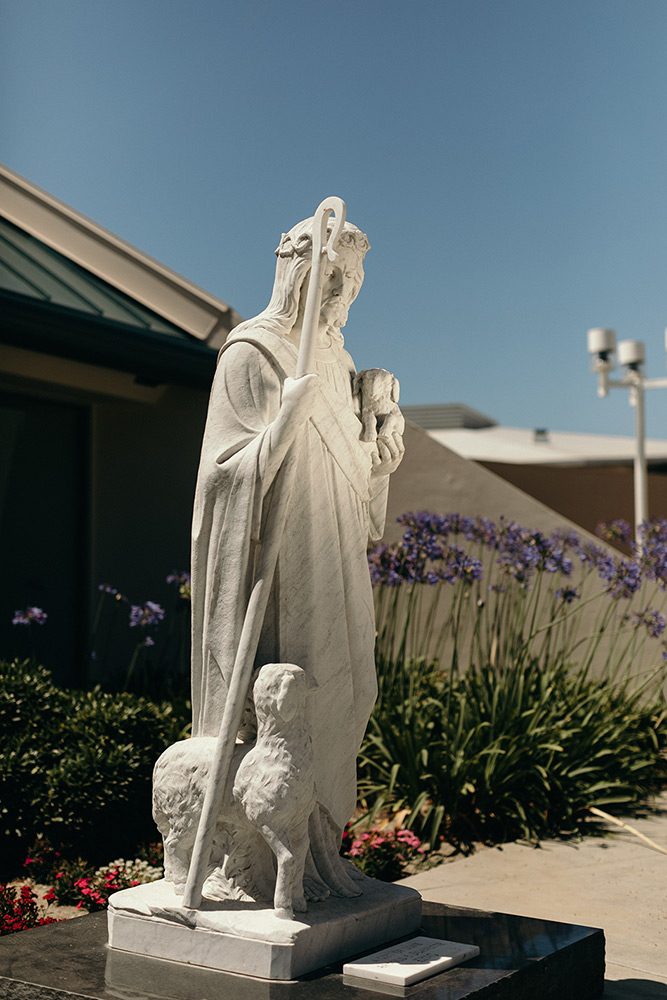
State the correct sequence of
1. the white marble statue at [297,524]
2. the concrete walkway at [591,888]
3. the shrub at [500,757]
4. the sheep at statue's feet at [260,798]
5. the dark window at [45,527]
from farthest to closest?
the dark window at [45,527], the shrub at [500,757], the concrete walkway at [591,888], the white marble statue at [297,524], the sheep at statue's feet at [260,798]

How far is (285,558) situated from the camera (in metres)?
3.76

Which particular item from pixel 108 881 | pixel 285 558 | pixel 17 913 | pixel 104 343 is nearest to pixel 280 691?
pixel 285 558

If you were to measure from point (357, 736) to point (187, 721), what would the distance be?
145 inches

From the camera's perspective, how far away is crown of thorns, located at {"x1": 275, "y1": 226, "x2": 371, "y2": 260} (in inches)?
153

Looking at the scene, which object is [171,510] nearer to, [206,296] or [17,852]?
[206,296]

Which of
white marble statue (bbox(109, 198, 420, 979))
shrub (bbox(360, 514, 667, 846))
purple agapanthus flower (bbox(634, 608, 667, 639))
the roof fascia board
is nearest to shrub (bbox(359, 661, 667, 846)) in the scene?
shrub (bbox(360, 514, 667, 846))

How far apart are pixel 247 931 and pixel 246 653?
886mm

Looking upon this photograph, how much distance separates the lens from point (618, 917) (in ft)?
17.7

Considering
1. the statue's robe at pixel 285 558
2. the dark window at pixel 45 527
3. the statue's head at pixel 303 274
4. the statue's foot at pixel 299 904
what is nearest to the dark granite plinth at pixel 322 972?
the statue's foot at pixel 299 904

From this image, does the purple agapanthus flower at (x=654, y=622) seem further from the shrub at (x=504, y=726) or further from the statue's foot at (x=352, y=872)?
the statue's foot at (x=352, y=872)

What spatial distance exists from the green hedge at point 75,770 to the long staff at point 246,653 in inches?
99.1

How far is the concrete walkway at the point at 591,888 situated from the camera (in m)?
4.84

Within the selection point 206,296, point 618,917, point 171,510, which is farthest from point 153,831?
point 206,296

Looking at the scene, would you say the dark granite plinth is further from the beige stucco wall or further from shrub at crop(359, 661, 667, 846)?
the beige stucco wall
